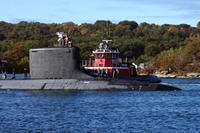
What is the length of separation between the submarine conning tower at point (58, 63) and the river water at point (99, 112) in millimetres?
2892

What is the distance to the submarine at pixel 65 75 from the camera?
5616 cm

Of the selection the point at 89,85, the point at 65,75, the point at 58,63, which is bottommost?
the point at 89,85

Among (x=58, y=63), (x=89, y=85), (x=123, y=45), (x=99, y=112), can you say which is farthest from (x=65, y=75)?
(x=123, y=45)

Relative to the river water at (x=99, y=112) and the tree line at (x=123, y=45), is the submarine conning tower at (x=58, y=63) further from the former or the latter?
the tree line at (x=123, y=45)

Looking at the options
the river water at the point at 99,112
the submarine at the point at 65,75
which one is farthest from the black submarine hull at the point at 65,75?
the river water at the point at 99,112

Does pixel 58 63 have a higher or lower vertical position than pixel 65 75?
higher

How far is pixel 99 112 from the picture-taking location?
123 ft

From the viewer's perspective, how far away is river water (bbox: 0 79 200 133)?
3025 centimetres

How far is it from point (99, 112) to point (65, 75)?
19.6m

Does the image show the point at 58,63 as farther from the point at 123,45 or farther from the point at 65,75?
the point at 123,45

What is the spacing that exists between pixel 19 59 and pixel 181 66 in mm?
40311

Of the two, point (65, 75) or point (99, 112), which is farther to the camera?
point (65, 75)

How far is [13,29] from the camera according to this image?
18925 cm

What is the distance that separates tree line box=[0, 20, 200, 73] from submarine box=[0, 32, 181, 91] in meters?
76.8
